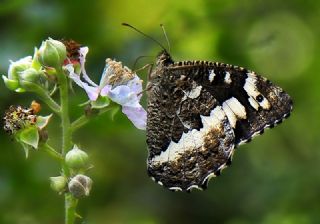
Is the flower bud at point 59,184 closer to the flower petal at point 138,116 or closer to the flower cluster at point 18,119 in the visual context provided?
the flower cluster at point 18,119

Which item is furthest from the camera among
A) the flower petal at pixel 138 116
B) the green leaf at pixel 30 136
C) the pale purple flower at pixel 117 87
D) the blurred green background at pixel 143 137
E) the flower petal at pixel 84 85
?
the blurred green background at pixel 143 137

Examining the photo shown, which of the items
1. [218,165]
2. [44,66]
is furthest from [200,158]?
[44,66]

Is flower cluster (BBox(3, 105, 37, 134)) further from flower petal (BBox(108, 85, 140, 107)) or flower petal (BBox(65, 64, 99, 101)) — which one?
flower petal (BBox(108, 85, 140, 107))

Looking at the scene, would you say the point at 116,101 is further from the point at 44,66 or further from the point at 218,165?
the point at 218,165

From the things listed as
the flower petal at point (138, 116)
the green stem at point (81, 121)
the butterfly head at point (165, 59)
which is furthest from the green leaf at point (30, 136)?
the butterfly head at point (165, 59)

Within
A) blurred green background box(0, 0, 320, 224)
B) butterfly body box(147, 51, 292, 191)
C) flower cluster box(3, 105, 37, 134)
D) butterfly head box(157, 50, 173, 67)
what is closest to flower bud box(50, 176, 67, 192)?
flower cluster box(3, 105, 37, 134)

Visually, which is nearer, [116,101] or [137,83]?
[116,101]

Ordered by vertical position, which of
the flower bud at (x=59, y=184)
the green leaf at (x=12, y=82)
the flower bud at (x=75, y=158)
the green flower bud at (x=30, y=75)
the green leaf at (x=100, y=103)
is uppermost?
the green leaf at (x=12, y=82)
